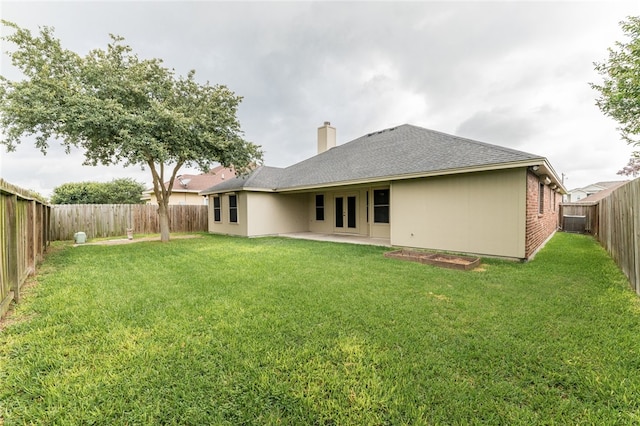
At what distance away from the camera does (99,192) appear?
18297mm

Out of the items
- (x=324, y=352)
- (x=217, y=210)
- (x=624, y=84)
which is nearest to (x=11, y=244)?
(x=324, y=352)

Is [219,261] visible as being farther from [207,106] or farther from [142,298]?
[207,106]

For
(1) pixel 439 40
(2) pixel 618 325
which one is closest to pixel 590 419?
(2) pixel 618 325

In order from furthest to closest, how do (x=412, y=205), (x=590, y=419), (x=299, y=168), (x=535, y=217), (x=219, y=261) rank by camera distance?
(x=299, y=168) < (x=412, y=205) < (x=535, y=217) < (x=219, y=261) < (x=590, y=419)

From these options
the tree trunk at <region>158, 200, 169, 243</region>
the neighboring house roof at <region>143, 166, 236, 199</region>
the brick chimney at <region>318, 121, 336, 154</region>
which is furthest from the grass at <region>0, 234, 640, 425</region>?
the neighboring house roof at <region>143, 166, 236, 199</region>

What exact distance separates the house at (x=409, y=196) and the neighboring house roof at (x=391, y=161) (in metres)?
0.04

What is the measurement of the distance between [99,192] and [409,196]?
19.8 m

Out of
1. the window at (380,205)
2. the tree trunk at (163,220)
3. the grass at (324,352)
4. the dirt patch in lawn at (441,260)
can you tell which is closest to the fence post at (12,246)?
the grass at (324,352)

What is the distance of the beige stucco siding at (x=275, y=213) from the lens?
1319cm

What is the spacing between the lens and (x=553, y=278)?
5422 mm

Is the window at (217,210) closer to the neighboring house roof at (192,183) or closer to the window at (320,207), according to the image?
the window at (320,207)

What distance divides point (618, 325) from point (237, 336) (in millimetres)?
4528

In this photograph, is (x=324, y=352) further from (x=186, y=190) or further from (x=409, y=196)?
(x=186, y=190)

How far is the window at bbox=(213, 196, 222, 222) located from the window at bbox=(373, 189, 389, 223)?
8406 millimetres
